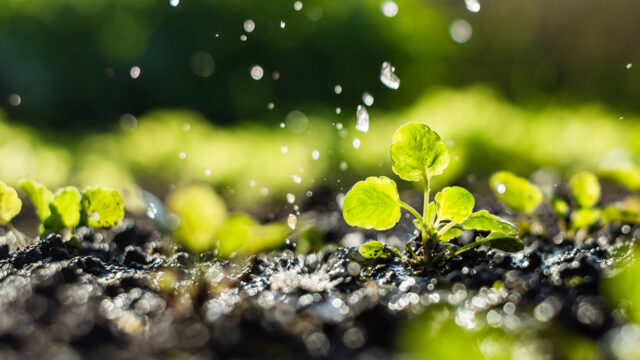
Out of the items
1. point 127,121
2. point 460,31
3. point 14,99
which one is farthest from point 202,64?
point 460,31

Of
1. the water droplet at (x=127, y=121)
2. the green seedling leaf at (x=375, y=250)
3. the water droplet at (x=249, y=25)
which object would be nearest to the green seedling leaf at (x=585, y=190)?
the green seedling leaf at (x=375, y=250)

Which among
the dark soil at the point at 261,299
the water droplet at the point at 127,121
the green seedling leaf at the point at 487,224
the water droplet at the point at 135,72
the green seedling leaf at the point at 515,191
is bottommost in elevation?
the dark soil at the point at 261,299

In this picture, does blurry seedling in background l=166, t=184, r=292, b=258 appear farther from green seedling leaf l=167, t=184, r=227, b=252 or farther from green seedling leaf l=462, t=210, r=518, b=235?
green seedling leaf l=462, t=210, r=518, b=235

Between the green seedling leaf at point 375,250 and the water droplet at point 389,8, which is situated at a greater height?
the water droplet at point 389,8

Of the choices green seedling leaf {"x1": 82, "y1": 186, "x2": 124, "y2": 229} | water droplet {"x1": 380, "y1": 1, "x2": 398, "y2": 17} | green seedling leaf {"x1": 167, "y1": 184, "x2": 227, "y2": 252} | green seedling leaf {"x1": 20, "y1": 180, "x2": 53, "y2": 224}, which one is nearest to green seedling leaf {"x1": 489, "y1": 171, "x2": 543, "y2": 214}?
green seedling leaf {"x1": 167, "y1": 184, "x2": 227, "y2": 252}

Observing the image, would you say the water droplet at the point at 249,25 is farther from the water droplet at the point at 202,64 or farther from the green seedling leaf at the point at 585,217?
the green seedling leaf at the point at 585,217

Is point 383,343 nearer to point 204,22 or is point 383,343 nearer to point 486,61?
point 204,22
